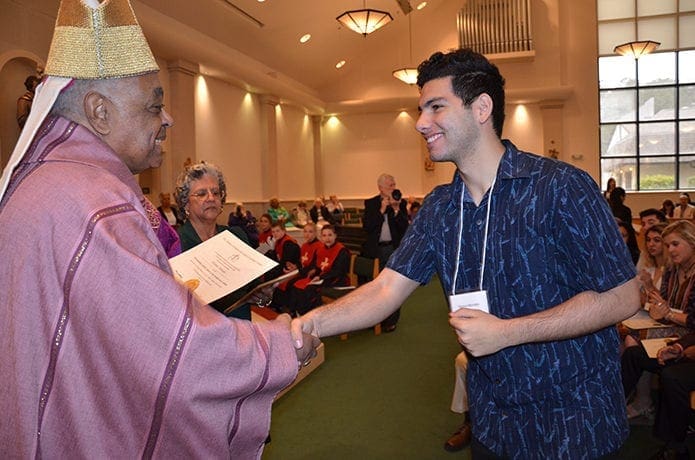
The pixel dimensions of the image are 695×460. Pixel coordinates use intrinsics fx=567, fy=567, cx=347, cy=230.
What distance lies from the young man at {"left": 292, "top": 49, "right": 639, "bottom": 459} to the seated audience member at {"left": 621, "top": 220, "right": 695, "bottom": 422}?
2396 millimetres

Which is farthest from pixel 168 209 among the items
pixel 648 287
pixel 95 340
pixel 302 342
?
pixel 95 340

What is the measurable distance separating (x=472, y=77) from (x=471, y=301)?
2.03ft

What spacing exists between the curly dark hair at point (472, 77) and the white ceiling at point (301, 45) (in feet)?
24.8

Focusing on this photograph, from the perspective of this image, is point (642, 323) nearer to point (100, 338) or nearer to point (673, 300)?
point (673, 300)

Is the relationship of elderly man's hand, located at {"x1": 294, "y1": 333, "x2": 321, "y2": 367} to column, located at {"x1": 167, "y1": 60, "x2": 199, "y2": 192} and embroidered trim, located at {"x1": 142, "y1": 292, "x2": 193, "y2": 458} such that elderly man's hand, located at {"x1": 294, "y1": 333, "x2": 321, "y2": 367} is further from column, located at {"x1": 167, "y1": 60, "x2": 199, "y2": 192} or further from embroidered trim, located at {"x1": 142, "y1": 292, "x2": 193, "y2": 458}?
column, located at {"x1": 167, "y1": 60, "x2": 199, "y2": 192}

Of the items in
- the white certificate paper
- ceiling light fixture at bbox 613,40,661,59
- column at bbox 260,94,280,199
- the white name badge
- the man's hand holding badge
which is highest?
ceiling light fixture at bbox 613,40,661,59

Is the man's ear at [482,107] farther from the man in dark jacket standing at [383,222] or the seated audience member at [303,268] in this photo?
the man in dark jacket standing at [383,222]

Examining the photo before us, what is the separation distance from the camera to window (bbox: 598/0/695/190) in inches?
622

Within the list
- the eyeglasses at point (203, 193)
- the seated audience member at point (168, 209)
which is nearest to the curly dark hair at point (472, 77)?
the eyeglasses at point (203, 193)

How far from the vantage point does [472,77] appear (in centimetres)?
156

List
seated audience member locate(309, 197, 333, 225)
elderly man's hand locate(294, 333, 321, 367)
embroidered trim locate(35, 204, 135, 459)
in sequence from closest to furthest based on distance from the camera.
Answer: embroidered trim locate(35, 204, 135, 459) < elderly man's hand locate(294, 333, 321, 367) < seated audience member locate(309, 197, 333, 225)

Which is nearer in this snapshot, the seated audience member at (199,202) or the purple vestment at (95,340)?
the purple vestment at (95,340)

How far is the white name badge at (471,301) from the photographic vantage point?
4.60ft

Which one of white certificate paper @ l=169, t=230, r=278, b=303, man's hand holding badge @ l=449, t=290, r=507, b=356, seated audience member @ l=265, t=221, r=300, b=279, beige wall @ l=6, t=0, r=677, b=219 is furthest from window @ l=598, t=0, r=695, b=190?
man's hand holding badge @ l=449, t=290, r=507, b=356
